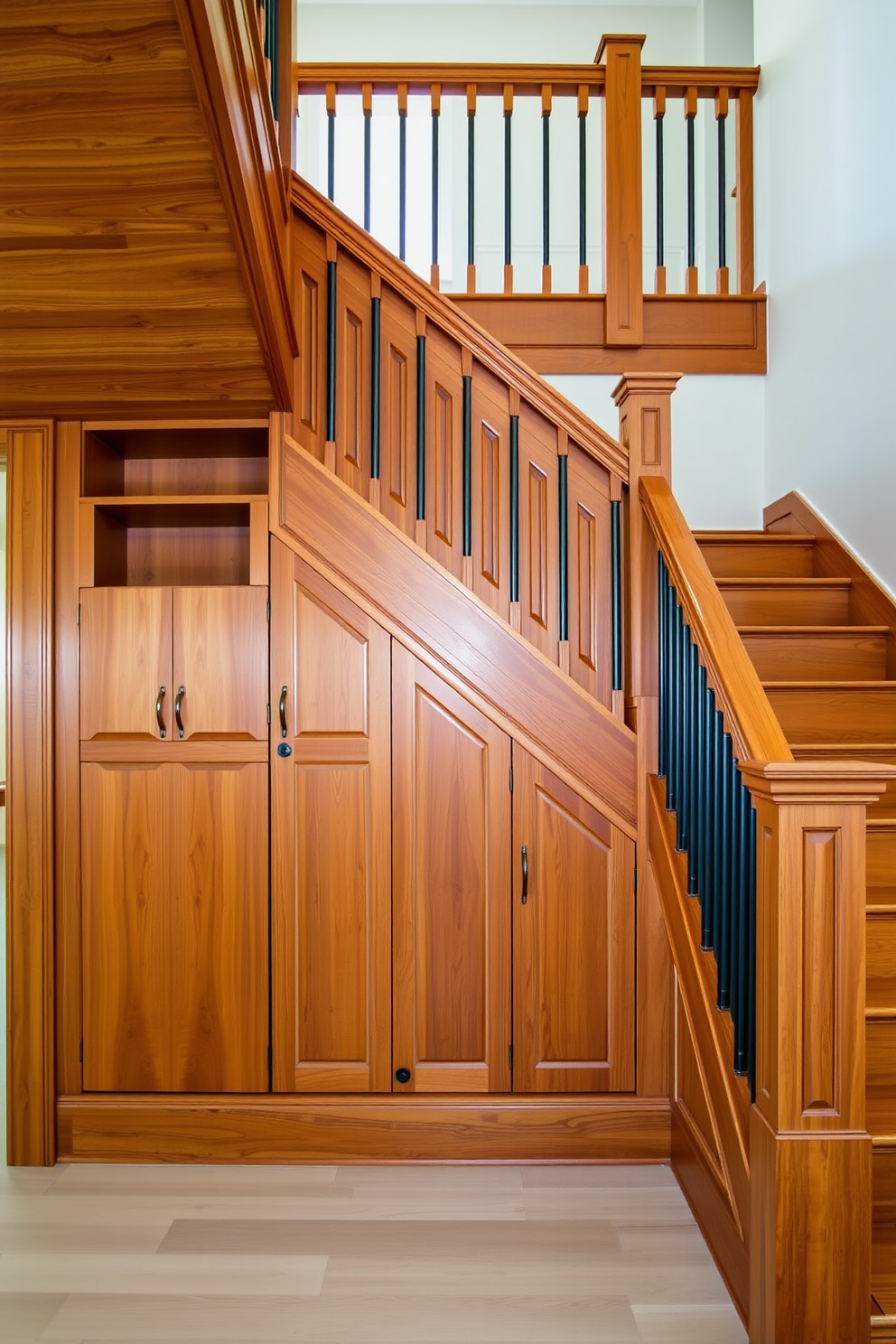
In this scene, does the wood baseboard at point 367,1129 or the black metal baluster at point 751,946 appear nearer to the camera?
the black metal baluster at point 751,946

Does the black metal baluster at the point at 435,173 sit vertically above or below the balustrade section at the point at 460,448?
above

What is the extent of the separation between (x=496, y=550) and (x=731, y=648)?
858 mm

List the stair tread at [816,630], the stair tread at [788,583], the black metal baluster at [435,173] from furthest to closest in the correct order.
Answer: the black metal baluster at [435,173] → the stair tread at [788,583] → the stair tread at [816,630]

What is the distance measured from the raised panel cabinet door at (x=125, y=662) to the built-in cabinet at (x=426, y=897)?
0.33m

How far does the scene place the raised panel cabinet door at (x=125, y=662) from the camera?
270cm

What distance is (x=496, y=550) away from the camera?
2.72 meters

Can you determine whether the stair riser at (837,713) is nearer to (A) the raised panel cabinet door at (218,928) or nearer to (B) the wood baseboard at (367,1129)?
(B) the wood baseboard at (367,1129)

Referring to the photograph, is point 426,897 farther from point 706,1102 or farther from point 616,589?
point 616,589

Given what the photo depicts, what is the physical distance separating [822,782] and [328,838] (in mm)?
1401

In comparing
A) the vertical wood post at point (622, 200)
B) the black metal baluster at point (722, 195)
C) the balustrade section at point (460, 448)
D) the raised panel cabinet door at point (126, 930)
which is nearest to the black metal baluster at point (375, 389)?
the balustrade section at point (460, 448)

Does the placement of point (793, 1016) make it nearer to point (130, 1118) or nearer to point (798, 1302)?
point (798, 1302)

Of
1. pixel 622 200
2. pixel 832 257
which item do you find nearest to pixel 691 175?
pixel 622 200

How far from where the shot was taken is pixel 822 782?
65.7 inches

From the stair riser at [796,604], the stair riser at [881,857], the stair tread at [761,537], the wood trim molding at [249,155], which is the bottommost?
the stair riser at [881,857]
